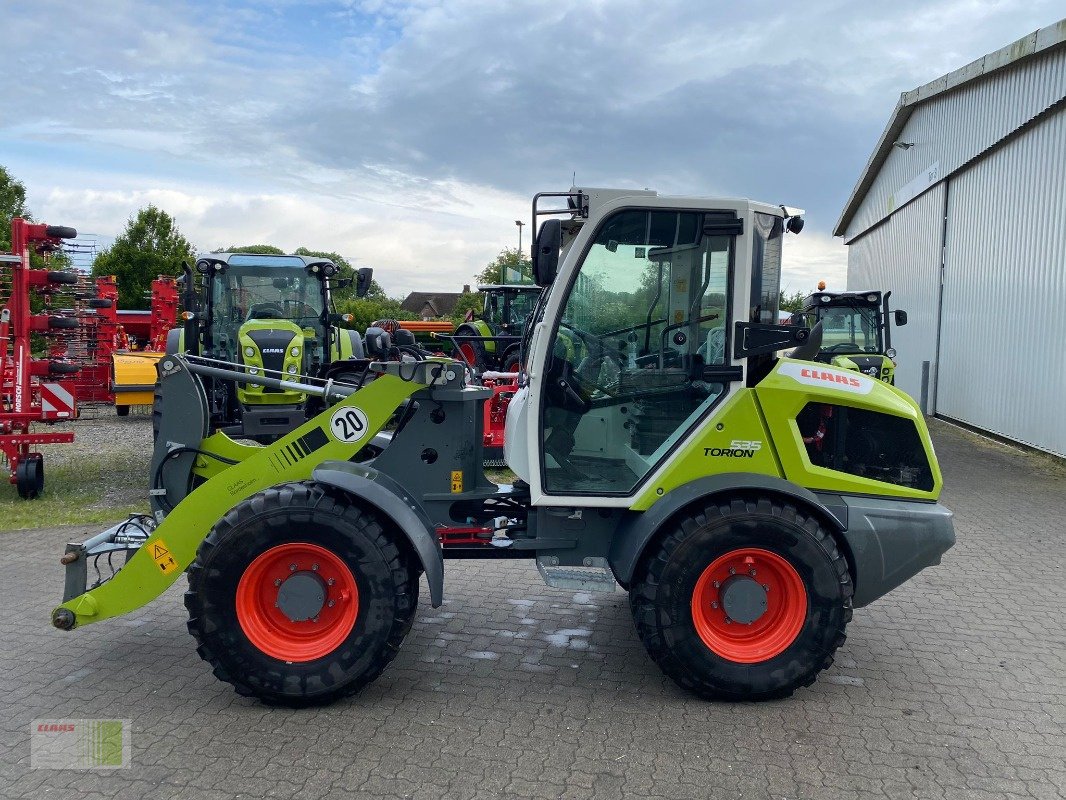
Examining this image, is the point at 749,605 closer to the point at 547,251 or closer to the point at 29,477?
the point at 547,251

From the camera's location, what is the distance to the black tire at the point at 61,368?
8.73m

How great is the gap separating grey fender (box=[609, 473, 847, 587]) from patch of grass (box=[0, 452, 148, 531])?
578 cm

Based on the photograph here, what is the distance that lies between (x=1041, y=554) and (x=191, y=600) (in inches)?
260

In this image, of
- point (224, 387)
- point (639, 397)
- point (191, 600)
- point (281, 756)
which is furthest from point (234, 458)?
point (224, 387)

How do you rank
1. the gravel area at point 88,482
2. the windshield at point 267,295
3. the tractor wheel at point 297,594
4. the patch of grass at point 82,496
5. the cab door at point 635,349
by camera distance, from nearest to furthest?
the tractor wheel at point 297,594
the cab door at point 635,349
the patch of grass at point 82,496
the gravel area at point 88,482
the windshield at point 267,295

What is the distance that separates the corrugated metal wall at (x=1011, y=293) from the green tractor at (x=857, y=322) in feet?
6.63

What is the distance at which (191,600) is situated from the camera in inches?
151

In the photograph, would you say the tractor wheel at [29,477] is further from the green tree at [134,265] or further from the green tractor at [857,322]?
the green tree at [134,265]
